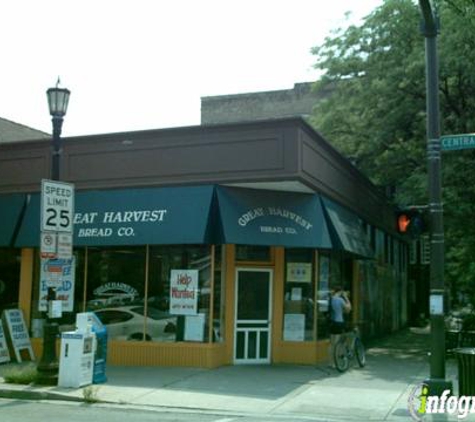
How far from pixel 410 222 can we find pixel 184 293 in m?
5.60

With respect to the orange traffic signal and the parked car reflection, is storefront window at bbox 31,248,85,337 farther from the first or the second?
the orange traffic signal

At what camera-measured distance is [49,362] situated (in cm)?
1269

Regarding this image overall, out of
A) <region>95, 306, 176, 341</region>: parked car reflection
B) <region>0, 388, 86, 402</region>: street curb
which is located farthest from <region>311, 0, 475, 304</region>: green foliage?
<region>0, 388, 86, 402</region>: street curb

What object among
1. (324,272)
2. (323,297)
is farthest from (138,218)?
(323,297)

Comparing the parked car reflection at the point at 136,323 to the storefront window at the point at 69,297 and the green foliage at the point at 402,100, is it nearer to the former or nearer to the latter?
the storefront window at the point at 69,297

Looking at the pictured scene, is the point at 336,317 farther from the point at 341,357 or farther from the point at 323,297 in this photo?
the point at 323,297

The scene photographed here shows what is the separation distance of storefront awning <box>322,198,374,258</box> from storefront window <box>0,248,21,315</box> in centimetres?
779

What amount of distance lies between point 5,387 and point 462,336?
35.8 feet

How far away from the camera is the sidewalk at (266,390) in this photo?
35.7ft

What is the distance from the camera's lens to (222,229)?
48.4 ft

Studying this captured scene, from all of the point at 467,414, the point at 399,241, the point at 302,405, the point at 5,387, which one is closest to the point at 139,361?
the point at 5,387

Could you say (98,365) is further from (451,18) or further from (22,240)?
(451,18)

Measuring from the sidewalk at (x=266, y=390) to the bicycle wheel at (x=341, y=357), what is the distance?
21 cm

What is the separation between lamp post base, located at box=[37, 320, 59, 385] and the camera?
41.3 ft
